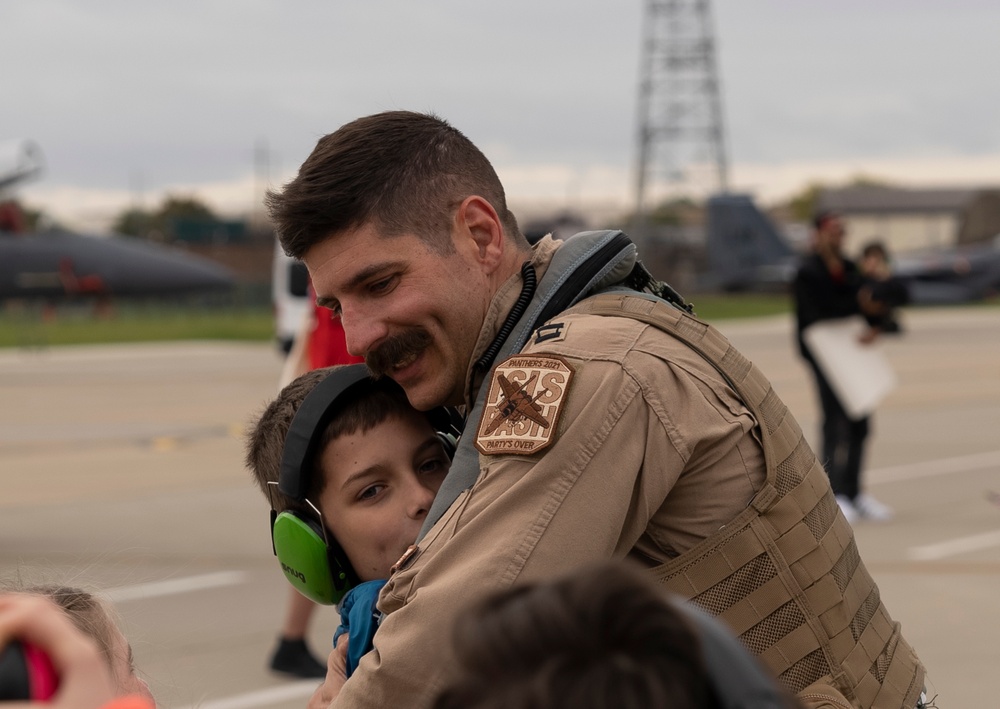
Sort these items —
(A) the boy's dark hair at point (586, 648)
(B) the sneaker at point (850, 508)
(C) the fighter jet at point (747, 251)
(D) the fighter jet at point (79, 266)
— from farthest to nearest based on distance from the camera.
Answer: (C) the fighter jet at point (747, 251) < (D) the fighter jet at point (79, 266) < (B) the sneaker at point (850, 508) < (A) the boy's dark hair at point (586, 648)

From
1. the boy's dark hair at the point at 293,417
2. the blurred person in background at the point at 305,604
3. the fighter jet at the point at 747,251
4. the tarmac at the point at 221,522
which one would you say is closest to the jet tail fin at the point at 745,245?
the fighter jet at the point at 747,251

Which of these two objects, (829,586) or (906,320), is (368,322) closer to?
(829,586)

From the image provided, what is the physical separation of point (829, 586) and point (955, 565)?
6243 mm

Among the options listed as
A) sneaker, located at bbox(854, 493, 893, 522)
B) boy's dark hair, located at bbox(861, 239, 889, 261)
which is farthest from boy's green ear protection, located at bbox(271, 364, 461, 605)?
boy's dark hair, located at bbox(861, 239, 889, 261)

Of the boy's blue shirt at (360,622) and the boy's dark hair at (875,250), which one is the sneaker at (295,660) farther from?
the boy's dark hair at (875,250)

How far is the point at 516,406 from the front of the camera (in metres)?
1.79

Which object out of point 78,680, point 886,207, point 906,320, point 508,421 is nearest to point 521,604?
point 78,680

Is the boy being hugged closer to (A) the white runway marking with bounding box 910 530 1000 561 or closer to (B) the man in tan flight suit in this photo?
(B) the man in tan flight suit

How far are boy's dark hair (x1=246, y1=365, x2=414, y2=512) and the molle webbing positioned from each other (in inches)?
23.0

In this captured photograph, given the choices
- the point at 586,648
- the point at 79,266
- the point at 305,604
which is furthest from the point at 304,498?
the point at 79,266

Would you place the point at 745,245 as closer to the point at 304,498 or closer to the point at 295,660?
the point at 295,660

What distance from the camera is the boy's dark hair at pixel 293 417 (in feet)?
→ 7.96

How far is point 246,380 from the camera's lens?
22.0m

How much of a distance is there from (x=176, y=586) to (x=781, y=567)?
614 centimetres
